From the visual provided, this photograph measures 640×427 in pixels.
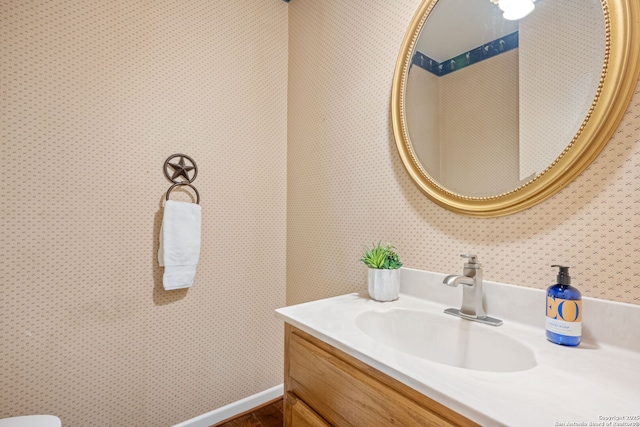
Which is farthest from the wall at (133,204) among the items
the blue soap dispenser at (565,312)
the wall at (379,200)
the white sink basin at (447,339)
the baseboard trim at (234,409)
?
the blue soap dispenser at (565,312)

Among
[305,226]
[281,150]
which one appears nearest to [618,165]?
[305,226]

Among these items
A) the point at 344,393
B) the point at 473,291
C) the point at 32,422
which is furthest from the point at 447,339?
the point at 32,422

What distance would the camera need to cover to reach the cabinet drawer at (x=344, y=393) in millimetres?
593

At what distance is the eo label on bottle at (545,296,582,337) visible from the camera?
0.71 m

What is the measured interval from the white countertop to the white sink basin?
0.12 ft

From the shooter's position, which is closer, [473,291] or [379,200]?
[473,291]

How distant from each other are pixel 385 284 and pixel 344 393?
44cm

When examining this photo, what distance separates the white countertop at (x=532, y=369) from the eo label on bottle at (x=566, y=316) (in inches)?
1.6

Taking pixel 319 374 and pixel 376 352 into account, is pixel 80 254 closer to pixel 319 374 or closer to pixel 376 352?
pixel 319 374

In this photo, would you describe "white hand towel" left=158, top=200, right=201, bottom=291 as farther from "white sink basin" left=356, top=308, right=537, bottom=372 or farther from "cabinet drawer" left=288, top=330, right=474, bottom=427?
"white sink basin" left=356, top=308, right=537, bottom=372

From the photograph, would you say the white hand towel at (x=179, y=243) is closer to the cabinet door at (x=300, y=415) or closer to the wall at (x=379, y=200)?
the wall at (x=379, y=200)

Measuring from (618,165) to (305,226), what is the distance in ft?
Answer: 4.26

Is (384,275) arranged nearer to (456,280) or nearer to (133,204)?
(456,280)

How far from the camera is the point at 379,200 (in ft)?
4.27
